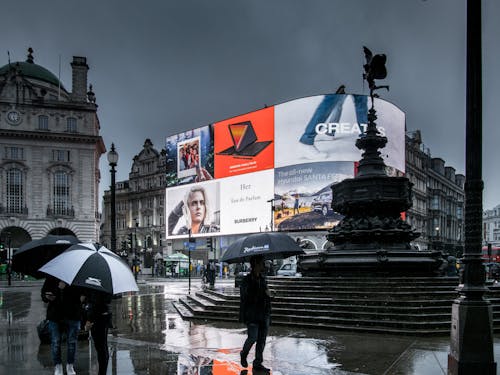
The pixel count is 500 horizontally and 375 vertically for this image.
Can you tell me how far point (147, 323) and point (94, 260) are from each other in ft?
27.5

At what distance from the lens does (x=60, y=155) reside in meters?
63.8

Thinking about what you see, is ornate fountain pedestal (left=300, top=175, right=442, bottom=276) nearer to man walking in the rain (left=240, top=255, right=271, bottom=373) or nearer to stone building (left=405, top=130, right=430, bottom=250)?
man walking in the rain (left=240, top=255, right=271, bottom=373)

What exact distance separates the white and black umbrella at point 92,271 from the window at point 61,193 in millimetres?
61222

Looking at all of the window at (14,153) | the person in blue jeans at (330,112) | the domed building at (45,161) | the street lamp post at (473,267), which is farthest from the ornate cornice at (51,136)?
the street lamp post at (473,267)

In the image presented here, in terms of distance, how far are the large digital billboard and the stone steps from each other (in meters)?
37.7

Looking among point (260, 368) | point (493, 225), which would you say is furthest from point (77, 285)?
point (493, 225)

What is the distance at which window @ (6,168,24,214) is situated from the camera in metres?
61.7

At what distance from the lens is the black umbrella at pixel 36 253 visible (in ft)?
26.9

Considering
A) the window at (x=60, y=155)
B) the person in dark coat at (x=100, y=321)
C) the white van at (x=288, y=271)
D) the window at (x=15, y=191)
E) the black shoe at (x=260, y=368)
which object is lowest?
the white van at (x=288, y=271)

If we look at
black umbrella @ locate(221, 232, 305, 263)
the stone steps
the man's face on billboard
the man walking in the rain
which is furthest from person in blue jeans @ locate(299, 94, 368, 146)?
the man walking in the rain

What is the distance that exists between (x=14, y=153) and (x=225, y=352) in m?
61.2

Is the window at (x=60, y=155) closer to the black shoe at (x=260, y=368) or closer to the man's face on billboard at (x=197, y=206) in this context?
the man's face on billboard at (x=197, y=206)

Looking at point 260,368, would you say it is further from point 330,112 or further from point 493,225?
point 493,225

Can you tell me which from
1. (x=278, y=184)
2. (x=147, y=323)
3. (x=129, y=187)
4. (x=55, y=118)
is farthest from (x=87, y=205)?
(x=147, y=323)
